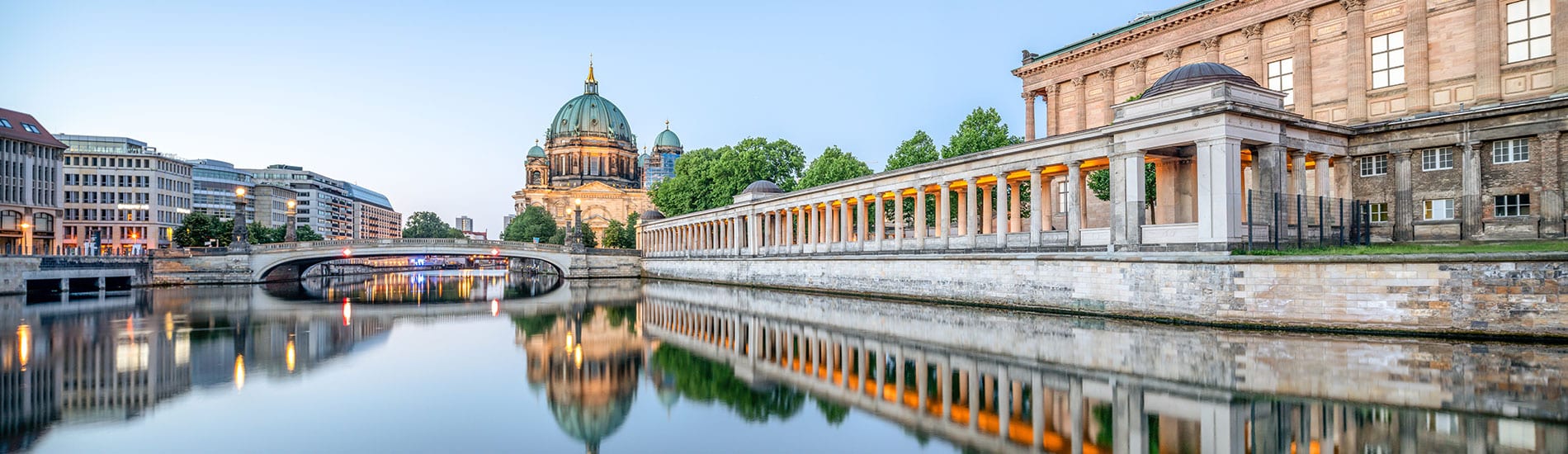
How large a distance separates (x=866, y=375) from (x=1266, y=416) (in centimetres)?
731

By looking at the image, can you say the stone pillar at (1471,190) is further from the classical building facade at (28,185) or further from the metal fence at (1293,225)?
the classical building facade at (28,185)

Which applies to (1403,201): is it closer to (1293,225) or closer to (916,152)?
(1293,225)

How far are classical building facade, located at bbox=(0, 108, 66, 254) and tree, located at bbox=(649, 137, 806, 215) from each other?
56939mm

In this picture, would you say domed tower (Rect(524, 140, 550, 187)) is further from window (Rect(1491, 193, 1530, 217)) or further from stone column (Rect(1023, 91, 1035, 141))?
window (Rect(1491, 193, 1530, 217))

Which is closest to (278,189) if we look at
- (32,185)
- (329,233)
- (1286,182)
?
(329,233)

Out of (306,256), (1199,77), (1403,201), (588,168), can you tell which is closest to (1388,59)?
(1403,201)

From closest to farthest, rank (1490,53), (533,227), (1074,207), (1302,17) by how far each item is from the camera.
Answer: (1074,207) → (1490,53) → (1302,17) → (533,227)

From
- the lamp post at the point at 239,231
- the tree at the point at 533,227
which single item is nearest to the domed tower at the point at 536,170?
the tree at the point at 533,227

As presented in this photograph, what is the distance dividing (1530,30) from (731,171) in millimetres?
59994

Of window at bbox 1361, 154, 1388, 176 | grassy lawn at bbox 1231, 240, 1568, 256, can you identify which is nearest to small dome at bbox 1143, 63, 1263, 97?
grassy lawn at bbox 1231, 240, 1568, 256

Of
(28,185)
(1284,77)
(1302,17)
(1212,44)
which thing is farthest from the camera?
(28,185)

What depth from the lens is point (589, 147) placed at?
154 m

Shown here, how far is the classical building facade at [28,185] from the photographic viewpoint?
249 ft

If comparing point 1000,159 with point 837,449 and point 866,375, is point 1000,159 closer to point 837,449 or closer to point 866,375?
point 866,375
